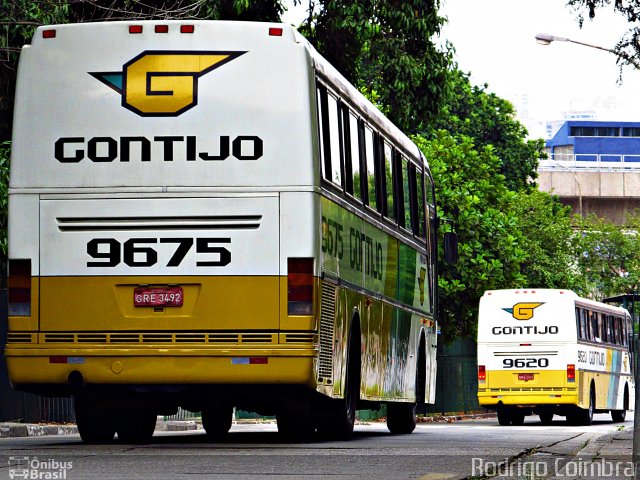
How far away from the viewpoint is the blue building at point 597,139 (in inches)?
6024

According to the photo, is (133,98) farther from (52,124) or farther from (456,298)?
(456,298)

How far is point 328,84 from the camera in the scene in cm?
1509

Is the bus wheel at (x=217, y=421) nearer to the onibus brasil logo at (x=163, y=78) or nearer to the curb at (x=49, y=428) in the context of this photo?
the curb at (x=49, y=428)

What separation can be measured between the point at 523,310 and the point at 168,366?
2371cm

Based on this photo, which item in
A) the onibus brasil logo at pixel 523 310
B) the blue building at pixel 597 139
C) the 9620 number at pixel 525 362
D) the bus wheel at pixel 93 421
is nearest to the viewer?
the bus wheel at pixel 93 421

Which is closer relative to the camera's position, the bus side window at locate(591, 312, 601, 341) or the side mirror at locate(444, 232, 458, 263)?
the side mirror at locate(444, 232, 458, 263)

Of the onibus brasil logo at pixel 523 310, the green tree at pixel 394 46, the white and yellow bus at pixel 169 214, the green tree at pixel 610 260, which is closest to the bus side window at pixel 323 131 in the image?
the white and yellow bus at pixel 169 214

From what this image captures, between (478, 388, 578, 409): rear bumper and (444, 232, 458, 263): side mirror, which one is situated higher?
(444, 232, 458, 263): side mirror

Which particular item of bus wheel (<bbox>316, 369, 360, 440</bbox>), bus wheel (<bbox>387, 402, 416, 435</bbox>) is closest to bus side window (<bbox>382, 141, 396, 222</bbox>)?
bus wheel (<bbox>316, 369, 360, 440</bbox>)

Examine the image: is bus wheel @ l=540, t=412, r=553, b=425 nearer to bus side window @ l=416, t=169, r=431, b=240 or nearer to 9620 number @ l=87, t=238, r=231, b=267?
bus side window @ l=416, t=169, r=431, b=240

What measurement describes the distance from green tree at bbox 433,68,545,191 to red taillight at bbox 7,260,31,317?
52.8 m

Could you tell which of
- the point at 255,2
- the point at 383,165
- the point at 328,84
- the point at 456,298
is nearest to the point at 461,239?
the point at 456,298

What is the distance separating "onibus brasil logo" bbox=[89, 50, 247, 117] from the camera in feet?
46.5

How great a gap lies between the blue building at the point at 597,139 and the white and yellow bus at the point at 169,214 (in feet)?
447
